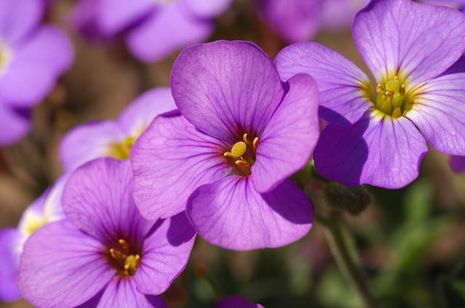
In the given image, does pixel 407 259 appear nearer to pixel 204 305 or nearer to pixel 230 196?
pixel 204 305

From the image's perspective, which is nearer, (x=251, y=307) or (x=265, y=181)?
(x=265, y=181)

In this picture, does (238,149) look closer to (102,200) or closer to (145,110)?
(102,200)

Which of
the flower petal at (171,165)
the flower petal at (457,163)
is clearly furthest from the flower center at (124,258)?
the flower petal at (457,163)

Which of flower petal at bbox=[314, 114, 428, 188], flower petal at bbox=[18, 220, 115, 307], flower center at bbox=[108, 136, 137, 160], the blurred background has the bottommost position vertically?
the blurred background

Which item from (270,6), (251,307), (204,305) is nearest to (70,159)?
(204,305)

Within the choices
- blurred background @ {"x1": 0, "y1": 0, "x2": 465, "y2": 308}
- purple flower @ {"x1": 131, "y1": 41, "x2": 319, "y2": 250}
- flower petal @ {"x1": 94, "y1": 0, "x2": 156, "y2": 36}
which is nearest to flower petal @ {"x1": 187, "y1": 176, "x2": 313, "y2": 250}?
purple flower @ {"x1": 131, "y1": 41, "x2": 319, "y2": 250}

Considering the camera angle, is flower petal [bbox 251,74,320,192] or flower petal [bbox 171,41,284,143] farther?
flower petal [bbox 171,41,284,143]

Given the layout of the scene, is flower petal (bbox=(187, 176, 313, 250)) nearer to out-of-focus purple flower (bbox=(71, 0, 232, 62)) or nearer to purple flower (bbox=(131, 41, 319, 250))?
purple flower (bbox=(131, 41, 319, 250))
